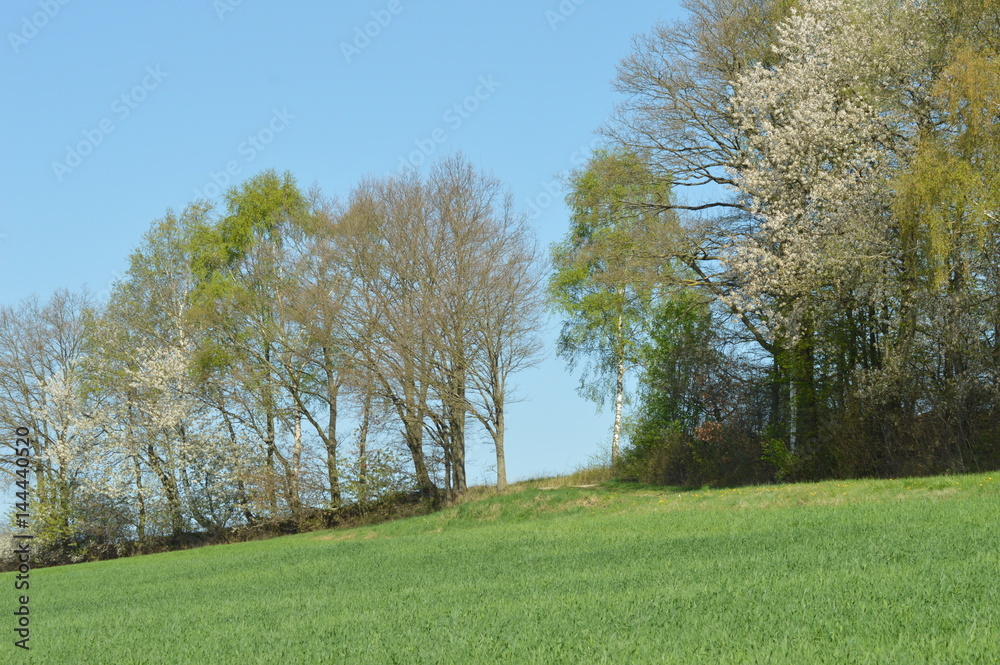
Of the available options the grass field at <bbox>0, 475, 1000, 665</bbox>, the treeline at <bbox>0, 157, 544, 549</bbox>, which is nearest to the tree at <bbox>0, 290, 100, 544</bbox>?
the treeline at <bbox>0, 157, 544, 549</bbox>

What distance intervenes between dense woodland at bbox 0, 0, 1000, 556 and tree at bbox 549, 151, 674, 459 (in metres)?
0.11

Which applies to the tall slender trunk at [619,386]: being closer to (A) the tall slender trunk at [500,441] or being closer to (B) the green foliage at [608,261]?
(B) the green foliage at [608,261]

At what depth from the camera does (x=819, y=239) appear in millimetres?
23172

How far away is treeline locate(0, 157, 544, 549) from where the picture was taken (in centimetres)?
2928

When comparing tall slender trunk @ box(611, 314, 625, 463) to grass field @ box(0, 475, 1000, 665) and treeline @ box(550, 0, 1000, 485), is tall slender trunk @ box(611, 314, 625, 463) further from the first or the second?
grass field @ box(0, 475, 1000, 665)

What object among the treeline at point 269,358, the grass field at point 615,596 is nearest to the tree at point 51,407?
the treeline at point 269,358

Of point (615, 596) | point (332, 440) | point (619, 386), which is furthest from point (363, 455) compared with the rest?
point (615, 596)

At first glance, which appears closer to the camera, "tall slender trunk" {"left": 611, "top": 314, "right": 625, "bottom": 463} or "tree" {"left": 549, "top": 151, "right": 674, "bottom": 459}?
"tree" {"left": 549, "top": 151, "right": 674, "bottom": 459}

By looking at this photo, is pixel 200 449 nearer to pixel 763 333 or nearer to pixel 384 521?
pixel 384 521

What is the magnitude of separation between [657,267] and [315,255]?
39.4ft

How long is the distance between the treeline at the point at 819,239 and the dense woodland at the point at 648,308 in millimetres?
83

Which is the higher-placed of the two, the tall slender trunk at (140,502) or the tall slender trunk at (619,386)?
A: the tall slender trunk at (619,386)

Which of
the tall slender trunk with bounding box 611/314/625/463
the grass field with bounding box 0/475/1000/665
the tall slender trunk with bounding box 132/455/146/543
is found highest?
the tall slender trunk with bounding box 611/314/625/463

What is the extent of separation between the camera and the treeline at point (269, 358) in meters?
29.3
